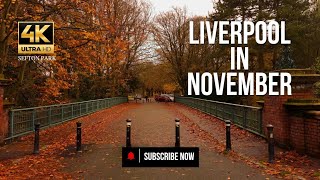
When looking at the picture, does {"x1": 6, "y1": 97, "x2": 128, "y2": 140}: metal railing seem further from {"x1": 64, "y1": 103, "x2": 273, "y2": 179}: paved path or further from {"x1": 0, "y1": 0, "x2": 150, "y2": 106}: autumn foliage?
{"x1": 64, "y1": 103, "x2": 273, "y2": 179}: paved path

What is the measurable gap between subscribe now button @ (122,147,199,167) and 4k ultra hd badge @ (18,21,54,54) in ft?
27.3

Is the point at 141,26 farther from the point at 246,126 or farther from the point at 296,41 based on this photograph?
the point at 246,126

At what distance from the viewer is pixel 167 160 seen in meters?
7.71

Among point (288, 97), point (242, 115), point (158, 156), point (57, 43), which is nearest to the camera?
point (158, 156)

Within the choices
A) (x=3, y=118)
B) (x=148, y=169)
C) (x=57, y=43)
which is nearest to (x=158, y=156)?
(x=148, y=169)

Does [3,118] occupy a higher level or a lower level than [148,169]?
higher

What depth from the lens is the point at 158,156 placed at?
7637 millimetres

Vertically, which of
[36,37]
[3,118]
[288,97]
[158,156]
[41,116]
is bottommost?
[158,156]

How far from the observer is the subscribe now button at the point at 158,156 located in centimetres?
748

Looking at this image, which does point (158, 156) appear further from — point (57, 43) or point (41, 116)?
point (57, 43)

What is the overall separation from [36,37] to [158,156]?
9212 mm

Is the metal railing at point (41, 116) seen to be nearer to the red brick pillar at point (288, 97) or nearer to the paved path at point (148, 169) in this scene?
the paved path at point (148, 169)

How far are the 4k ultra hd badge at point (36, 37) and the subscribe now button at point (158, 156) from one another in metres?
8.33

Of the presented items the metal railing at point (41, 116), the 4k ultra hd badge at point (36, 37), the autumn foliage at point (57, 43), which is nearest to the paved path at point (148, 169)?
the metal railing at point (41, 116)
